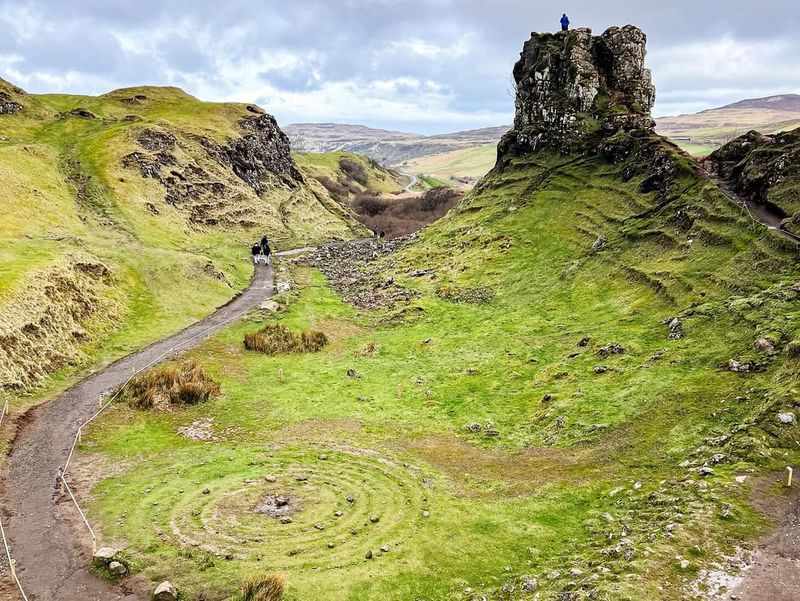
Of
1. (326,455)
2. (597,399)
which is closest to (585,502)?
(597,399)

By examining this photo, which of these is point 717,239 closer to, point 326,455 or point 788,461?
point 788,461

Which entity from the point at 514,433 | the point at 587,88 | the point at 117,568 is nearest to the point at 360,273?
the point at 587,88

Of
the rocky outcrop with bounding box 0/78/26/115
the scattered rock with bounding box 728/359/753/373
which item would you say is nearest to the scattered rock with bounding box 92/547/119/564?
the scattered rock with bounding box 728/359/753/373

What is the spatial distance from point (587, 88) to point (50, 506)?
75029mm

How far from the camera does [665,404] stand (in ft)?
89.9

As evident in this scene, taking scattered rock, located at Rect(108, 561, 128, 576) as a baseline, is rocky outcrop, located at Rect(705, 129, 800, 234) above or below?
above

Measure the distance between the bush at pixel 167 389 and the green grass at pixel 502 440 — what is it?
1.28m

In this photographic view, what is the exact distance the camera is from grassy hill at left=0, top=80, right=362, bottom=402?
42266 millimetres

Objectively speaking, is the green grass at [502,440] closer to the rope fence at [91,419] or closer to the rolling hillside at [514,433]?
the rolling hillside at [514,433]

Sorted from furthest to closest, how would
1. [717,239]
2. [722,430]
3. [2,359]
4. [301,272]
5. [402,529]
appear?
[301,272] → [717,239] → [2,359] → [722,430] → [402,529]

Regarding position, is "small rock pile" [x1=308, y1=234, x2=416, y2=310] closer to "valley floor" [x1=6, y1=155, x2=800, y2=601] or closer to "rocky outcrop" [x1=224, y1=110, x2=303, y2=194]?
"valley floor" [x1=6, y1=155, x2=800, y2=601]

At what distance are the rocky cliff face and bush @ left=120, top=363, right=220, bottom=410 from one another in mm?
58286

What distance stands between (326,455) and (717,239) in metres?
33.8

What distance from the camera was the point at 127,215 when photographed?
7794 centimetres
